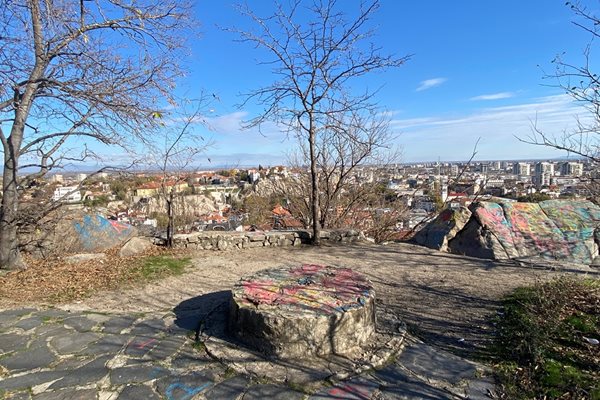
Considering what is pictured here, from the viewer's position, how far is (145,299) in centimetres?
432

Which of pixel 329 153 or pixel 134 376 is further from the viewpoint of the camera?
pixel 329 153

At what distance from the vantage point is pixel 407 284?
16.4 ft

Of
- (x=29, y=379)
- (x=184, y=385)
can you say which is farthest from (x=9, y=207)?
(x=184, y=385)

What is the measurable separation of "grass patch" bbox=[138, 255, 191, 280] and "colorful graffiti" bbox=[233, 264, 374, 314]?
2.12 m

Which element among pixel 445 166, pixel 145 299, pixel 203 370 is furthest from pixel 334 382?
pixel 445 166

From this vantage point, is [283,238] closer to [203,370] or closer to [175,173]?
[175,173]

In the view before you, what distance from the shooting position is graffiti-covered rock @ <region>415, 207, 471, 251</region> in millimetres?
7191

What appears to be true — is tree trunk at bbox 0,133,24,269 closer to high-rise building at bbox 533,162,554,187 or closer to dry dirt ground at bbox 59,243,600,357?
dry dirt ground at bbox 59,243,600,357

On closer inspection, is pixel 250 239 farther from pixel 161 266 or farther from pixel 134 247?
pixel 134 247

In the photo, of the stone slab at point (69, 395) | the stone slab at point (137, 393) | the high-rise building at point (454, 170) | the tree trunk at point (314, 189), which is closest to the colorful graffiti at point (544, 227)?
the high-rise building at point (454, 170)

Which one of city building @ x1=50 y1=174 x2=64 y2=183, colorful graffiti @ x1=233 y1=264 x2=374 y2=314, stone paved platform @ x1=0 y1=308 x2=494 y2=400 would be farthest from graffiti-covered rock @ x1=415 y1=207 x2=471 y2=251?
city building @ x1=50 y1=174 x2=64 y2=183

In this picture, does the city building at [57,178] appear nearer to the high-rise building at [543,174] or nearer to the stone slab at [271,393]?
the stone slab at [271,393]

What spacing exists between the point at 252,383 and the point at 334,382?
0.58m

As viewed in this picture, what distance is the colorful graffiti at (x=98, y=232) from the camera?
253 inches
